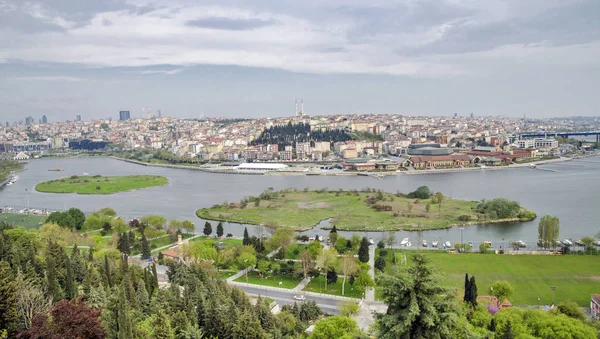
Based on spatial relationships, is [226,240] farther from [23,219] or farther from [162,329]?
[23,219]

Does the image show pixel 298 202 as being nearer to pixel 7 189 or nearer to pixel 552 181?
pixel 552 181

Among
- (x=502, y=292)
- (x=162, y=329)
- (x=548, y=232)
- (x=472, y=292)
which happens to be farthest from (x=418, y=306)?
(x=548, y=232)

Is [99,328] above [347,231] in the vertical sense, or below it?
above

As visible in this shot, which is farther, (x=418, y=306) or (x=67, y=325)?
(x=67, y=325)

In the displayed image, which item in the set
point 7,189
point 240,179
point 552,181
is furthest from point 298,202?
point 7,189

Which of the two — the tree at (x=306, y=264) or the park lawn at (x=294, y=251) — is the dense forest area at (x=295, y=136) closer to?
the park lawn at (x=294, y=251)

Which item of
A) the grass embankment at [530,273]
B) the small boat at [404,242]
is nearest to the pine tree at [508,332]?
the grass embankment at [530,273]
